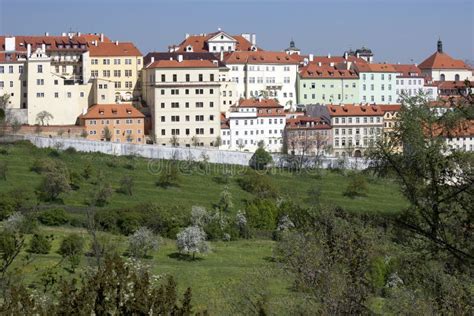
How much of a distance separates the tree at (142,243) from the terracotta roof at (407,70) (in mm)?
38633

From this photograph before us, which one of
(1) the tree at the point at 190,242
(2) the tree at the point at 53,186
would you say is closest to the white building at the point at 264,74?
(2) the tree at the point at 53,186

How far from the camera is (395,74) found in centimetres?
6481

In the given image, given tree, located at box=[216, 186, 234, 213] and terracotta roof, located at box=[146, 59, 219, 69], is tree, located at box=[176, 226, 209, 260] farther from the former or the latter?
terracotta roof, located at box=[146, 59, 219, 69]

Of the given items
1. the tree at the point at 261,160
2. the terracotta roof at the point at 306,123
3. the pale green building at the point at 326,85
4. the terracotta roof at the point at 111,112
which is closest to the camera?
the tree at the point at 261,160

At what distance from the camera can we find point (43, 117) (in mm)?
49531

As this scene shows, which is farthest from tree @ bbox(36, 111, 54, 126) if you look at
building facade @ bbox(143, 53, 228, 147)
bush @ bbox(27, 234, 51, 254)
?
bush @ bbox(27, 234, 51, 254)

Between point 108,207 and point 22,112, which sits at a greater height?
point 22,112

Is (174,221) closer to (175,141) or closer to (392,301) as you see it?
(175,141)

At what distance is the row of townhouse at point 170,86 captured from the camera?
164 feet

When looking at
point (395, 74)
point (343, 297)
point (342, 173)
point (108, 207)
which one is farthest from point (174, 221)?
point (395, 74)

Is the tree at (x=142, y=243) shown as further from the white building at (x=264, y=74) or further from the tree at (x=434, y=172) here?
the white building at (x=264, y=74)

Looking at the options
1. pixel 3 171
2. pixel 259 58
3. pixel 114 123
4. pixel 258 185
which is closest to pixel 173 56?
pixel 259 58

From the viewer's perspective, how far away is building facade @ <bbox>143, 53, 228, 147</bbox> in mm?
50812

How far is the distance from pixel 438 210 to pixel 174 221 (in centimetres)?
2581
